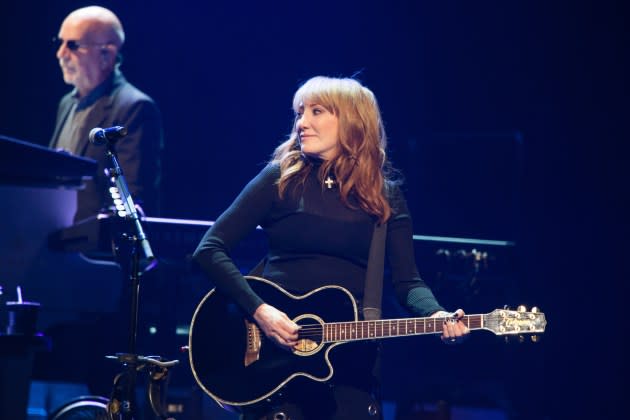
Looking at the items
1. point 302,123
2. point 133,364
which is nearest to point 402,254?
point 302,123

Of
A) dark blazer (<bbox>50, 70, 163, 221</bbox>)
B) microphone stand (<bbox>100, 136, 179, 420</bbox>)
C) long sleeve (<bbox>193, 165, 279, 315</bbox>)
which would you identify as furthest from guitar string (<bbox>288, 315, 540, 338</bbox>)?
→ dark blazer (<bbox>50, 70, 163, 221</bbox>)

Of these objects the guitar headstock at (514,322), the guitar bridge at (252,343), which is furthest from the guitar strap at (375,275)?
the guitar headstock at (514,322)

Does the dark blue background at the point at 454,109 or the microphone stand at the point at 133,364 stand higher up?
the dark blue background at the point at 454,109

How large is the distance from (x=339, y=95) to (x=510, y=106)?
3.42 m

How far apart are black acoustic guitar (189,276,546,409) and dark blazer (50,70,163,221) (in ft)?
6.95

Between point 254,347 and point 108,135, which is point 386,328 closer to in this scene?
point 254,347

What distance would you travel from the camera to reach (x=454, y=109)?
7461 mm

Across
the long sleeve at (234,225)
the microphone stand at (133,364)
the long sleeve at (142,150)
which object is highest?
the long sleeve at (142,150)

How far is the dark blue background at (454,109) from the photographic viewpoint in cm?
705

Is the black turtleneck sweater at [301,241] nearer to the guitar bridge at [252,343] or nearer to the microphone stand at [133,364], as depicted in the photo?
the guitar bridge at [252,343]

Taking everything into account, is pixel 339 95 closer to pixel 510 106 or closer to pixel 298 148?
pixel 298 148

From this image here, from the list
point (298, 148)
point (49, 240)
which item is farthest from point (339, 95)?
point (49, 240)

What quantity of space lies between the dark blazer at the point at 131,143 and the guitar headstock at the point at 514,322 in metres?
2.83

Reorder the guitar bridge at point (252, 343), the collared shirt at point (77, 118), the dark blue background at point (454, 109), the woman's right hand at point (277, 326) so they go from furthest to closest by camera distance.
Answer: the dark blue background at point (454, 109) < the collared shirt at point (77, 118) < the guitar bridge at point (252, 343) < the woman's right hand at point (277, 326)
